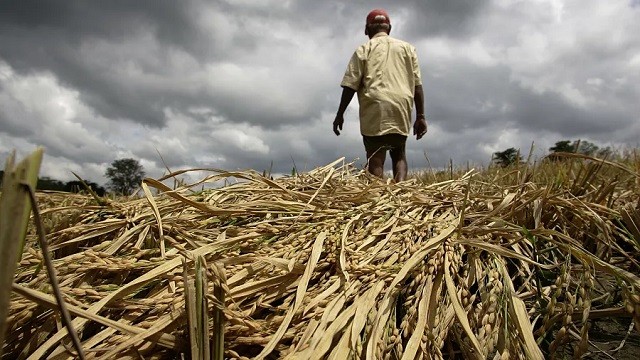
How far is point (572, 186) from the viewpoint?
138 centimetres

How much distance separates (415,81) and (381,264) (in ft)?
12.3

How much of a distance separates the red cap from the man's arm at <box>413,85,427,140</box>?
75cm

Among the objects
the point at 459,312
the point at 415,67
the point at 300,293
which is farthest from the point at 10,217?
the point at 415,67

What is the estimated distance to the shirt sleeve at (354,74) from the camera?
13.5ft

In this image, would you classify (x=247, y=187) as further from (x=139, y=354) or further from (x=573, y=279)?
(x=573, y=279)

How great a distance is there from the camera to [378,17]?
171 inches

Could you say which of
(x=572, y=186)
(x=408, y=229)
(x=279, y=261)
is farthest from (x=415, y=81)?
(x=279, y=261)

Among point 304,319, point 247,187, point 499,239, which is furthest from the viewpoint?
point 247,187

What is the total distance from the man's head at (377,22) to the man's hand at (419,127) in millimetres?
970

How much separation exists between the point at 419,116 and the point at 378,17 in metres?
1.10

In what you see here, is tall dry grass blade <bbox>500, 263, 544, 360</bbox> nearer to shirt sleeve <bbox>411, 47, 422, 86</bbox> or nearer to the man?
the man

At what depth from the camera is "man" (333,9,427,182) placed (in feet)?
13.2

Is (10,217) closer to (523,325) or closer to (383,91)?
(523,325)

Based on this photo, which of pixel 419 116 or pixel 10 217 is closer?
pixel 10 217
